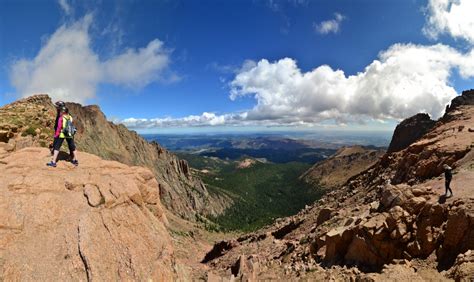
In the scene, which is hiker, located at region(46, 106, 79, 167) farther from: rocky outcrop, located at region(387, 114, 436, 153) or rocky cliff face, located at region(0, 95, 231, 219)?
rocky outcrop, located at region(387, 114, 436, 153)

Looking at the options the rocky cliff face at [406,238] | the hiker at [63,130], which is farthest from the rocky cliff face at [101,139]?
the rocky cliff face at [406,238]

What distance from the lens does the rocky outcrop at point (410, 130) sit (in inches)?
3467

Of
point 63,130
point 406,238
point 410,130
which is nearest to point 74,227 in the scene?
point 63,130

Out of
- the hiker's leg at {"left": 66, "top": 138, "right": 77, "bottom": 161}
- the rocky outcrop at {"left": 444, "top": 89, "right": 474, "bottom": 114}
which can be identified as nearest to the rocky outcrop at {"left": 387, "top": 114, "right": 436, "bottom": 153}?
the rocky outcrop at {"left": 444, "top": 89, "right": 474, "bottom": 114}

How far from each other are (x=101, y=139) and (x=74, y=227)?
13031 cm

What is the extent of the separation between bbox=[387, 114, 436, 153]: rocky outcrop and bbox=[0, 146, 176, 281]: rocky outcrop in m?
81.0

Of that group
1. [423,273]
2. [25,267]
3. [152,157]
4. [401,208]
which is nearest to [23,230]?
[25,267]

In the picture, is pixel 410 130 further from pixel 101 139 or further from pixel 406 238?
pixel 101 139

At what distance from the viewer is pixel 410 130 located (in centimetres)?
9306

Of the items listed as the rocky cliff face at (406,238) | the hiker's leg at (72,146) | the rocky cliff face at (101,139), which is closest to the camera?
the rocky cliff face at (406,238)

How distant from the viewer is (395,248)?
79.1ft

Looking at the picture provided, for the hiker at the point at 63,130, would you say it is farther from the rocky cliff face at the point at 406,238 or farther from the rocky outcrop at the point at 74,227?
the rocky cliff face at the point at 406,238

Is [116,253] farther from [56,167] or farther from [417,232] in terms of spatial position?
[417,232]

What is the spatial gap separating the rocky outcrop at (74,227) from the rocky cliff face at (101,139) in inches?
365
